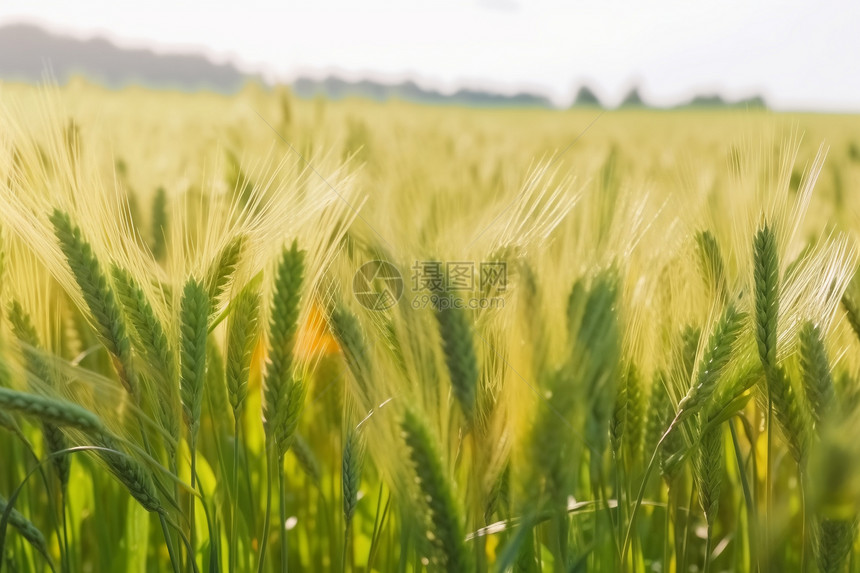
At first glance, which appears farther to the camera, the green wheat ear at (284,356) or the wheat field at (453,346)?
the green wheat ear at (284,356)

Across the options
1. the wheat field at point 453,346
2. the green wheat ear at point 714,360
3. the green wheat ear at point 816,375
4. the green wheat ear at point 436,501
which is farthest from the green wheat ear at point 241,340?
the green wheat ear at point 816,375

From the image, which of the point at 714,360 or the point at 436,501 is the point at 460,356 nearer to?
the point at 436,501

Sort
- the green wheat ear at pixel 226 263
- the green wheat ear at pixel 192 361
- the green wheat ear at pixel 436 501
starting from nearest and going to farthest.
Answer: the green wheat ear at pixel 436 501 → the green wheat ear at pixel 192 361 → the green wheat ear at pixel 226 263

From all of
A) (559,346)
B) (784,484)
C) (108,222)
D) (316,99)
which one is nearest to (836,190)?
(784,484)

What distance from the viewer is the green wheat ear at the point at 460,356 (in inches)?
23.7

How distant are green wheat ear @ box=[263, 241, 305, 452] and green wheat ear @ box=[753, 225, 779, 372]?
0.49 metres

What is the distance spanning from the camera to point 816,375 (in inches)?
29.9

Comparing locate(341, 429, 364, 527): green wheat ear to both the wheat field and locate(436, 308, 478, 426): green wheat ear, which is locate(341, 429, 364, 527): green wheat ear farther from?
locate(436, 308, 478, 426): green wheat ear

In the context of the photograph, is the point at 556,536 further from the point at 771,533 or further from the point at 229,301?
the point at 229,301

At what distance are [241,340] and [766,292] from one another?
0.58 meters

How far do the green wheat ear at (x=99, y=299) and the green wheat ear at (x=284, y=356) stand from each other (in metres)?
0.14

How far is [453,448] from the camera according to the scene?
64 centimetres

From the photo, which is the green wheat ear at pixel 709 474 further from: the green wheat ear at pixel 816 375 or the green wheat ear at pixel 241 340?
the green wheat ear at pixel 241 340

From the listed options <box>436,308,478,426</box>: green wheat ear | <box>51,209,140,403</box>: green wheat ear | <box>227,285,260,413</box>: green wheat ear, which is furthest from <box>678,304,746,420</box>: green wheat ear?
<box>51,209,140,403</box>: green wheat ear
